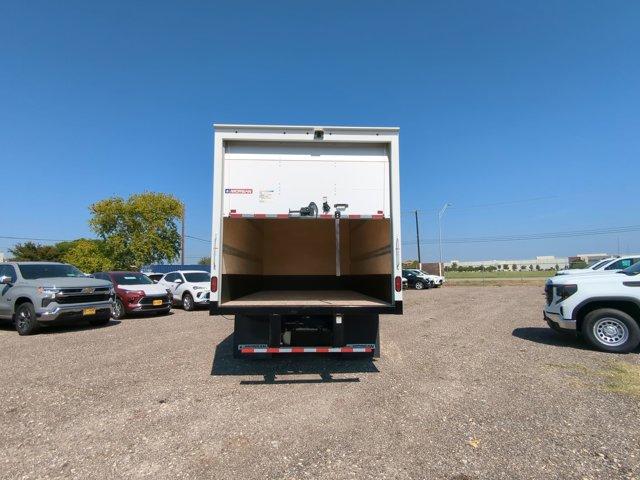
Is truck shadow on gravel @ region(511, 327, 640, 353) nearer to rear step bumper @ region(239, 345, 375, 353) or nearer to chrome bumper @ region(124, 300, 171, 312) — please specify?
rear step bumper @ region(239, 345, 375, 353)

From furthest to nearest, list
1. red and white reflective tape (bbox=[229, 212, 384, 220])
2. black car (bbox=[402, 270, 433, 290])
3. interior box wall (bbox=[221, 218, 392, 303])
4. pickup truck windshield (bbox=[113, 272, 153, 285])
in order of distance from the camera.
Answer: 1. black car (bbox=[402, 270, 433, 290])
2. pickup truck windshield (bbox=[113, 272, 153, 285])
3. interior box wall (bbox=[221, 218, 392, 303])
4. red and white reflective tape (bbox=[229, 212, 384, 220])

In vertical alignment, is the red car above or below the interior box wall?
below

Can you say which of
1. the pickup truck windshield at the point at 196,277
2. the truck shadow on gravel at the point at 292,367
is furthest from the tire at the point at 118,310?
the truck shadow on gravel at the point at 292,367

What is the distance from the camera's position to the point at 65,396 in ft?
16.0

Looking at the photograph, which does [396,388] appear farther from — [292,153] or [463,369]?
[292,153]

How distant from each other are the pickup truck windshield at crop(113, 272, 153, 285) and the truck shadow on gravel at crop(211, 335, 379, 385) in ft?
27.2

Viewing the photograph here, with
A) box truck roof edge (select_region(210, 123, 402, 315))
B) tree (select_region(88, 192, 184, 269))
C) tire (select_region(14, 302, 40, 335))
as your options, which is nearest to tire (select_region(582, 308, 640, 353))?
box truck roof edge (select_region(210, 123, 402, 315))

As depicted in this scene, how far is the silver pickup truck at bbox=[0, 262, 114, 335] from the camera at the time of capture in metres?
9.37

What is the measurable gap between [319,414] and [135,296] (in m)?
10.4

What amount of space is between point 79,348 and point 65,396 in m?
3.28

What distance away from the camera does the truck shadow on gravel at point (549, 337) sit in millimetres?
7791

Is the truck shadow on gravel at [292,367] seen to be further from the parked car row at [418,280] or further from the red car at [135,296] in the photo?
the parked car row at [418,280]

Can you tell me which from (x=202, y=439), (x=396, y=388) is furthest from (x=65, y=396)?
(x=396, y=388)

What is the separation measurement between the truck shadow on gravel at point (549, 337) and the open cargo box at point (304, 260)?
152 inches
